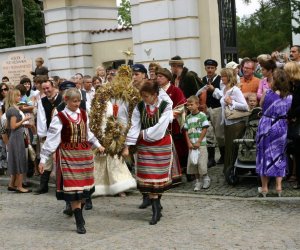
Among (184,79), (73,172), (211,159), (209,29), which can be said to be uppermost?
(209,29)

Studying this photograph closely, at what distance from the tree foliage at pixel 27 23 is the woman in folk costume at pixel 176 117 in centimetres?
2778

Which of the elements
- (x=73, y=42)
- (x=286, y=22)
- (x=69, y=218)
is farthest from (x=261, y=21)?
(x=69, y=218)

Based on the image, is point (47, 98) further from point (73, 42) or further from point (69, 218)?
point (73, 42)

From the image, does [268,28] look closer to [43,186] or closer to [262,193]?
[43,186]

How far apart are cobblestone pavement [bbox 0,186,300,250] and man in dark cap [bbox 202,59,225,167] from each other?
1910 mm

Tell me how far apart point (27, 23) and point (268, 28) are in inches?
705

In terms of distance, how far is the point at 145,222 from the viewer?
787 cm

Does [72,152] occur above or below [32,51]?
below

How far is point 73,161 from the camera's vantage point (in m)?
7.66

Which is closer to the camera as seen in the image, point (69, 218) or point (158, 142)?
point (158, 142)

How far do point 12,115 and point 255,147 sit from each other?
13.7 feet

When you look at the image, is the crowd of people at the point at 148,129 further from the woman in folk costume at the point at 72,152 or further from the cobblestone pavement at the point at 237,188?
the cobblestone pavement at the point at 237,188

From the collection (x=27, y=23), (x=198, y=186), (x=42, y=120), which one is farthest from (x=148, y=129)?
(x=27, y=23)

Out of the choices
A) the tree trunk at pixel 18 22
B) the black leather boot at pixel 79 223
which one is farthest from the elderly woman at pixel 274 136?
the tree trunk at pixel 18 22
